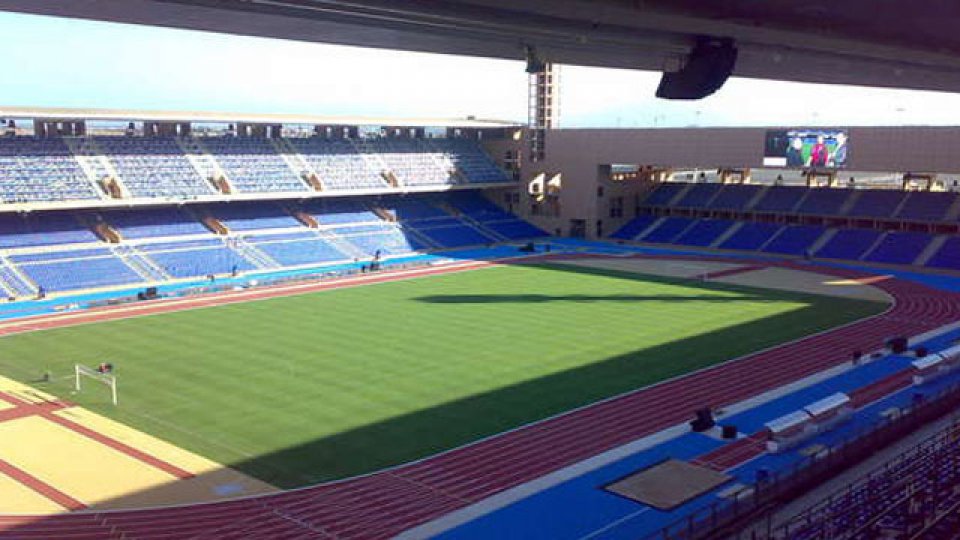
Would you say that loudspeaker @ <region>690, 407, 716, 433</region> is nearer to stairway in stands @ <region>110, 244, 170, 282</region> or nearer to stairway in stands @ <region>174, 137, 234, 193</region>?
stairway in stands @ <region>110, 244, 170, 282</region>

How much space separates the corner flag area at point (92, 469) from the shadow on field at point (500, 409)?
1.58ft

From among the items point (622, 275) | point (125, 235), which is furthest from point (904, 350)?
point (125, 235)

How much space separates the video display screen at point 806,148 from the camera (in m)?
57.2

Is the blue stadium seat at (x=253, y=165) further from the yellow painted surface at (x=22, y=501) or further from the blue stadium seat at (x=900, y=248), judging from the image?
the blue stadium seat at (x=900, y=248)

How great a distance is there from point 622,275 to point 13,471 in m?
37.9

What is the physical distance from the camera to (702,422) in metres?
23.8

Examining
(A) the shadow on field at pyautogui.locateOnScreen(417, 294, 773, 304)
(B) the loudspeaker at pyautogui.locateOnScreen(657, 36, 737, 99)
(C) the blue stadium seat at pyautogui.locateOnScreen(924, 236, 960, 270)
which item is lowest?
(A) the shadow on field at pyautogui.locateOnScreen(417, 294, 773, 304)

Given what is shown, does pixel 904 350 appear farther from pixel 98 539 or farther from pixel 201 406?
pixel 98 539

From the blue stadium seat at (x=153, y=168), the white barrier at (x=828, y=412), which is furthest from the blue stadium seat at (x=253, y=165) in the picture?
the white barrier at (x=828, y=412)

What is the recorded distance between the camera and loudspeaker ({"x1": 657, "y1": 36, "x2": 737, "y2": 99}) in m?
13.2

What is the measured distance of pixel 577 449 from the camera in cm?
2267

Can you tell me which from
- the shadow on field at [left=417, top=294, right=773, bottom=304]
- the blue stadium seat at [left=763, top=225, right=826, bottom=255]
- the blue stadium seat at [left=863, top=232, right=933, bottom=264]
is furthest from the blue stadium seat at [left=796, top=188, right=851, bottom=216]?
the shadow on field at [left=417, top=294, right=773, bottom=304]

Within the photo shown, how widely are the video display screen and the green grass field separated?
51.9 ft

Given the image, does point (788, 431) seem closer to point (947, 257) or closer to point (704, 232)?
point (947, 257)
